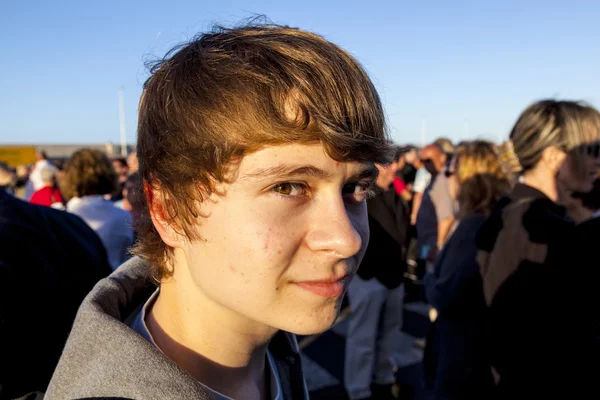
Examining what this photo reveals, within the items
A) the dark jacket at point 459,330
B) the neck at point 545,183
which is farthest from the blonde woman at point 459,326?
the neck at point 545,183

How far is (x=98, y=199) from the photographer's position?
403cm

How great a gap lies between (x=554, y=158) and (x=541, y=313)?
0.84 m

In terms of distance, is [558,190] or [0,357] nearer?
[0,357]

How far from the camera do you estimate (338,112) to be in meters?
1.05

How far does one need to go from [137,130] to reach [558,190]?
7.08ft

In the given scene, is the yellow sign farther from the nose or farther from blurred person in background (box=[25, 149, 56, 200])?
the nose

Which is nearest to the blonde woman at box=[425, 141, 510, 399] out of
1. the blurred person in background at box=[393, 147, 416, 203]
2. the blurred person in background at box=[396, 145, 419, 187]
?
the blurred person in background at box=[393, 147, 416, 203]

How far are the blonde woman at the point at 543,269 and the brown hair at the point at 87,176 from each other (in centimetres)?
342

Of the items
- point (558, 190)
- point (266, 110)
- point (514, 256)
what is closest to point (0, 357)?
point (266, 110)

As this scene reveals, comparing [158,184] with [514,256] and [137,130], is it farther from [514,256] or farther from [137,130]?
[514,256]

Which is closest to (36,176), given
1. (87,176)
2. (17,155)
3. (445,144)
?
(87,176)

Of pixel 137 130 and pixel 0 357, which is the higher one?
pixel 137 130

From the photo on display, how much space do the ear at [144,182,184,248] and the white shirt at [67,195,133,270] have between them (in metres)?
2.71

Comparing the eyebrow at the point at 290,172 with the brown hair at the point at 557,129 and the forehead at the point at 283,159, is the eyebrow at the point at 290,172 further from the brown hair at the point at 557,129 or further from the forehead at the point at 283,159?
the brown hair at the point at 557,129
